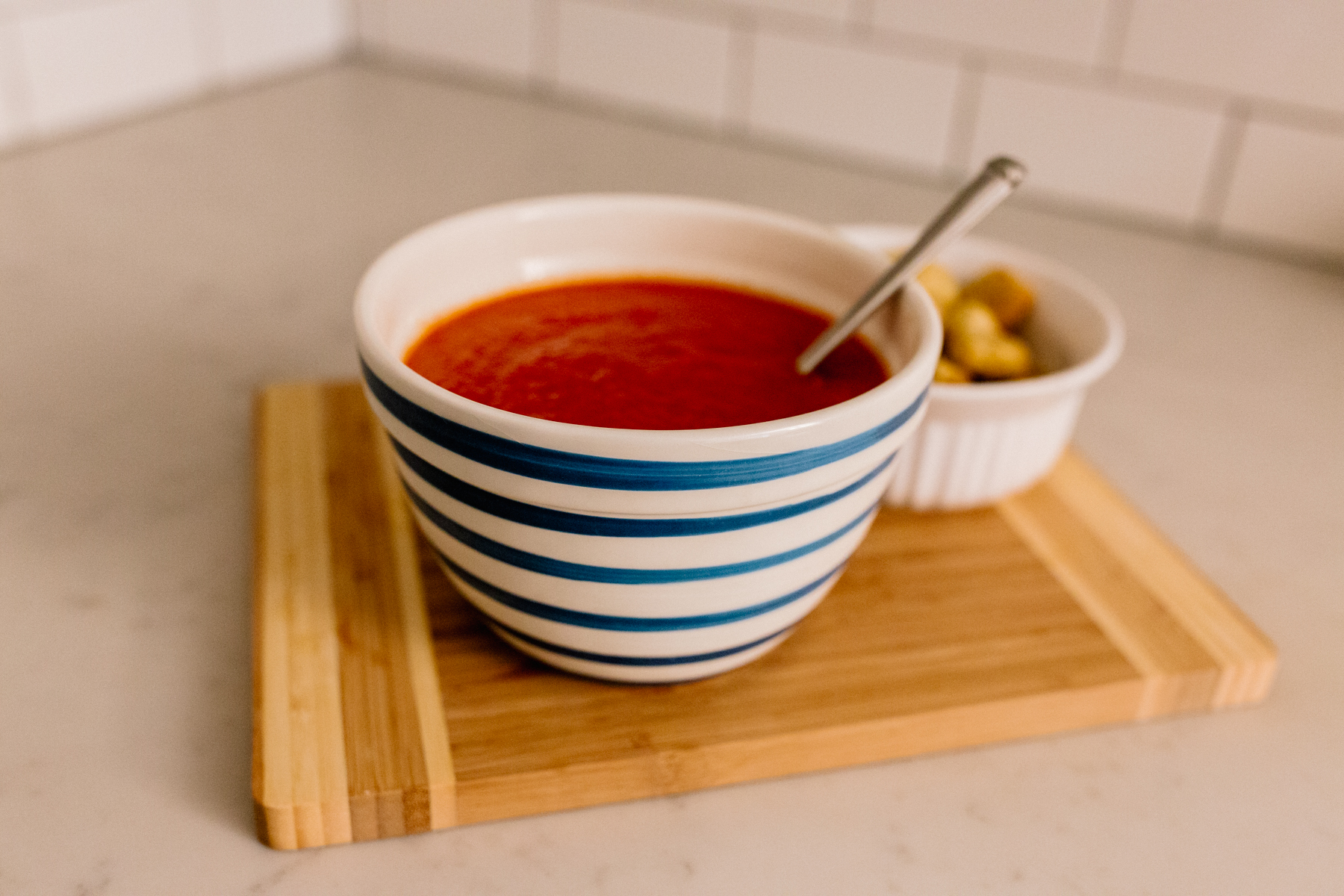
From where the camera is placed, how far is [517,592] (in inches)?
19.1

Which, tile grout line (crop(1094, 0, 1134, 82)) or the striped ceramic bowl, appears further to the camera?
tile grout line (crop(1094, 0, 1134, 82))

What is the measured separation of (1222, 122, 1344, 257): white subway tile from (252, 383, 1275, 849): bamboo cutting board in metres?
0.54

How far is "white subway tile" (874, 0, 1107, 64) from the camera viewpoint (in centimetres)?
107

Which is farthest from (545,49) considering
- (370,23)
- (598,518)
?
(598,518)

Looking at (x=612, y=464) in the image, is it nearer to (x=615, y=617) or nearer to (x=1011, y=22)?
(x=615, y=617)

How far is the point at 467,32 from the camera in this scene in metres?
1.42

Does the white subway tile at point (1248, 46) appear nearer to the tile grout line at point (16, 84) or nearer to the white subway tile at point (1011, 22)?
the white subway tile at point (1011, 22)

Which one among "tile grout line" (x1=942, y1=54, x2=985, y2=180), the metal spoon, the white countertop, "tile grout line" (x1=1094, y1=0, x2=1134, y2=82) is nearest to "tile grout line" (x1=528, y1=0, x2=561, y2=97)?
the white countertop

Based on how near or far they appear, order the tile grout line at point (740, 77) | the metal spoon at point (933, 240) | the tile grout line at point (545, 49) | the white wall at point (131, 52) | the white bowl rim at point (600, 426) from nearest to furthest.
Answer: the white bowl rim at point (600, 426) < the metal spoon at point (933, 240) < the white wall at point (131, 52) < the tile grout line at point (740, 77) < the tile grout line at point (545, 49)

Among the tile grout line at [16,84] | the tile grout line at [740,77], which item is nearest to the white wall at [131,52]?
the tile grout line at [16,84]

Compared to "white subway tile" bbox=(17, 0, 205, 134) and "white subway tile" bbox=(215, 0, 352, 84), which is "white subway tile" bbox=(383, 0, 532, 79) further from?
"white subway tile" bbox=(17, 0, 205, 134)

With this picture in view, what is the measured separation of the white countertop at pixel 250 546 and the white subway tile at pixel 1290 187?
0.03m

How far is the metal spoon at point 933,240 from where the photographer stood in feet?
1.73

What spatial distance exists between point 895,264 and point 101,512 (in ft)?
1.43
